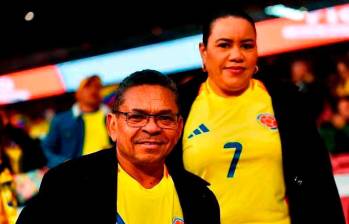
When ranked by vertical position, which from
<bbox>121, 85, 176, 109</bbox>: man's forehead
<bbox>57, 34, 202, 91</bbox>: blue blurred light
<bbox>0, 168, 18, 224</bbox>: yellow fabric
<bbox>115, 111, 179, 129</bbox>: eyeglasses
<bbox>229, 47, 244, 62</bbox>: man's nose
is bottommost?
<bbox>0, 168, 18, 224</bbox>: yellow fabric

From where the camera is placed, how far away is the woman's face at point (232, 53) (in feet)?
10.4

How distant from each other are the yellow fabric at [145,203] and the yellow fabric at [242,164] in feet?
2.03

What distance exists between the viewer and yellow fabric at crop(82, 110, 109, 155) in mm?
6988

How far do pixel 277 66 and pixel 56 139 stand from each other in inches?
144

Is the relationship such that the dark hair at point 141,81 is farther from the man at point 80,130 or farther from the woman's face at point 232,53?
the man at point 80,130

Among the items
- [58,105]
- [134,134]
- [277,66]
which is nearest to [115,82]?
[58,105]

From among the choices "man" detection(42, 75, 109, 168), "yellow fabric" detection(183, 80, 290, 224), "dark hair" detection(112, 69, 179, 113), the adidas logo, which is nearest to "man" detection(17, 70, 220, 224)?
"dark hair" detection(112, 69, 179, 113)

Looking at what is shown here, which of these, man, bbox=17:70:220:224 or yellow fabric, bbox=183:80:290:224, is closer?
man, bbox=17:70:220:224

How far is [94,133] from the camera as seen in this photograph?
705 centimetres

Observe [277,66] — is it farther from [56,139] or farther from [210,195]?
[210,195]

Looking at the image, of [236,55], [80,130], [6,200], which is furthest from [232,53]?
[80,130]

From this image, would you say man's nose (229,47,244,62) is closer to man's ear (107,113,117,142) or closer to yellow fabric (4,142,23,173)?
man's ear (107,113,117,142)

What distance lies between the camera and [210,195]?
263cm

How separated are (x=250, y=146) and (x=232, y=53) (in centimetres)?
41
